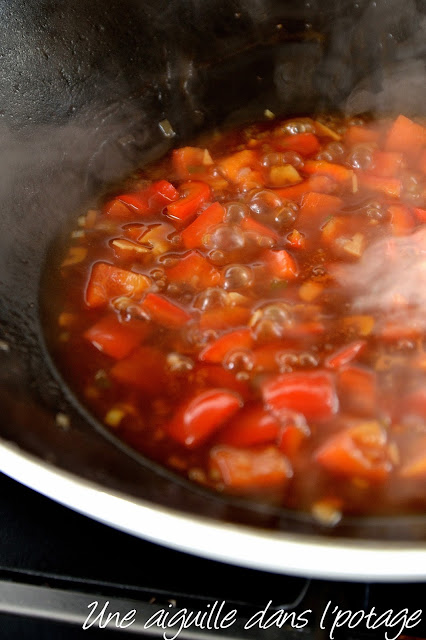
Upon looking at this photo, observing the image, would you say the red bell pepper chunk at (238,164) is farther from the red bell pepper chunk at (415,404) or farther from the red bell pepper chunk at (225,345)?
the red bell pepper chunk at (415,404)

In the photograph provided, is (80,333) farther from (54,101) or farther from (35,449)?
(54,101)

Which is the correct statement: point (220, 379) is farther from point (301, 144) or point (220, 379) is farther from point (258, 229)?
point (301, 144)

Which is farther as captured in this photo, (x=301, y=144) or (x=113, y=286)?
(x=301, y=144)

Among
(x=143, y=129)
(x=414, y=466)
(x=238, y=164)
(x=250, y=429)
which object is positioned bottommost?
(x=414, y=466)

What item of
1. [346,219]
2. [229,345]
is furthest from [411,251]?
[229,345]

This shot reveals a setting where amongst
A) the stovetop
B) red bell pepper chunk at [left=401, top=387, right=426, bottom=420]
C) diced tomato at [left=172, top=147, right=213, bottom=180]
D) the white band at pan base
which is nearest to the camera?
the white band at pan base

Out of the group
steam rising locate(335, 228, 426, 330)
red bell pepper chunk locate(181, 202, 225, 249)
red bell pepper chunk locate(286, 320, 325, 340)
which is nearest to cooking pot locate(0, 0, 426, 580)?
red bell pepper chunk locate(181, 202, 225, 249)

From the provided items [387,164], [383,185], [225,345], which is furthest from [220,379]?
[387,164]

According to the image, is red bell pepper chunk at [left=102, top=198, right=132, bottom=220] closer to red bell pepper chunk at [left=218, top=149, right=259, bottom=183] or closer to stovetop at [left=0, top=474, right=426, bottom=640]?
red bell pepper chunk at [left=218, top=149, right=259, bottom=183]

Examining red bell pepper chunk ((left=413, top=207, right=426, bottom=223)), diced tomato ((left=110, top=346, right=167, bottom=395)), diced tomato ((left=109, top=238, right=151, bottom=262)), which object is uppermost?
diced tomato ((left=109, top=238, right=151, bottom=262))
